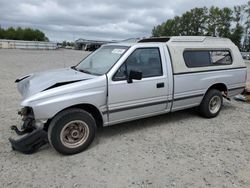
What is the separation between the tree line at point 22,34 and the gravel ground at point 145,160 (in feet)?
345

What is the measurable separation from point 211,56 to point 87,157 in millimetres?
3737

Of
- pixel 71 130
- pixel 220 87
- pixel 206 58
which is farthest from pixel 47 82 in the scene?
pixel 220 87

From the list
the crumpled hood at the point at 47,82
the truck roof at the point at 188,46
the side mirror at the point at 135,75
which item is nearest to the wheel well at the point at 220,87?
the truck roof at the point at 188,46

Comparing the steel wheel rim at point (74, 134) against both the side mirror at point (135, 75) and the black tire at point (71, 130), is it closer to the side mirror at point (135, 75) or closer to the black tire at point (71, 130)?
the black tire at point (71, 130)

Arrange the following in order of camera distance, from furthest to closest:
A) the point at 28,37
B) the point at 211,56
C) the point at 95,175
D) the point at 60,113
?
1. the point at 28,37
2. the point at 211,56
3. the point at 60,113
4. the point at 95,175

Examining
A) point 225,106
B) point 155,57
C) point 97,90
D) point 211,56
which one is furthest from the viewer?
point 225,106

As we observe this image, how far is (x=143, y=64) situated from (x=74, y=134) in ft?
6.01

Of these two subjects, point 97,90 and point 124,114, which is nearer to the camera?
point 97,90

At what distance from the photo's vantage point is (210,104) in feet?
19.5

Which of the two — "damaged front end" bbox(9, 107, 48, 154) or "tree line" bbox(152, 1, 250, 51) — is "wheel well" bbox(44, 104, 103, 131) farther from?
"tree line" bbox(152, 1, 250, 51)

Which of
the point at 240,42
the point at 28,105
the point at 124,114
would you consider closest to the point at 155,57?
the point at 124,114

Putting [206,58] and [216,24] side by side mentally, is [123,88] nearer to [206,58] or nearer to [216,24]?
[206,58]

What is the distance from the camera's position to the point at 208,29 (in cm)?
7438

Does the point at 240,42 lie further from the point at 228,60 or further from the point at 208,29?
the point at 228,60
